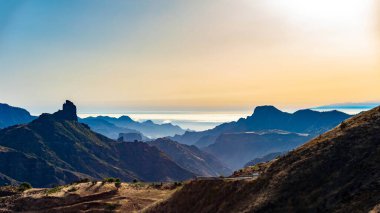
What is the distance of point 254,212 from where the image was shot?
4612cm

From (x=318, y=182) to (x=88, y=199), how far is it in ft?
202

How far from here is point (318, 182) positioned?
45.3 meters

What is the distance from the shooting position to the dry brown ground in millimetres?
85562

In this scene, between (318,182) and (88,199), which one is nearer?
(318,182)

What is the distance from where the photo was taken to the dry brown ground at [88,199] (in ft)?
281

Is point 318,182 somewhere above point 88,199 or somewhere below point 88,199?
above

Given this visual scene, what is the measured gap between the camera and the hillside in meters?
40.7

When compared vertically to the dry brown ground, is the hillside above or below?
above

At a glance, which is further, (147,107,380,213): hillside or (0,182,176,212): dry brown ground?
(0,182,176,212): dry brown ground

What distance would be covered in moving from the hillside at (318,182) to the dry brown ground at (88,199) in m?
27.2

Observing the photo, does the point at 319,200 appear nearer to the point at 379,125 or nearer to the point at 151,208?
the point at 379,125

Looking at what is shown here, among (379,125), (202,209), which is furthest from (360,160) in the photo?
(202,209)

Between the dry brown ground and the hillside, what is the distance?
89.3ft

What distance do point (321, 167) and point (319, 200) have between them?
23.0 feet
